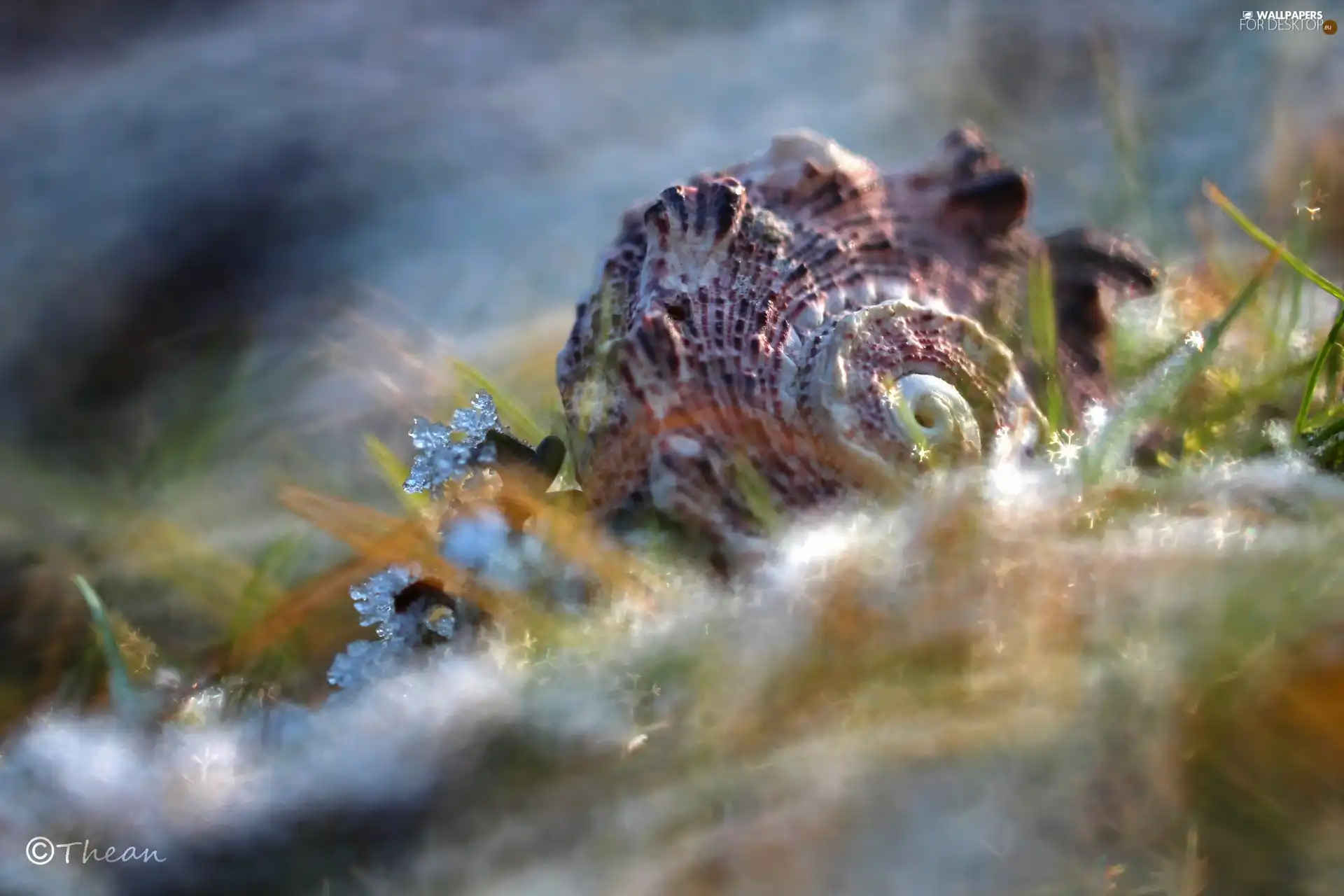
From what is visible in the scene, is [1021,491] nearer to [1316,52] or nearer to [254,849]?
[254,849]

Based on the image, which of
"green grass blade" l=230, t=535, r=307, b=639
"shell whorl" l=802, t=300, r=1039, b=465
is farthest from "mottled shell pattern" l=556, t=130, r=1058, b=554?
"green grass blade" l=230, t=535, r=307, b=639

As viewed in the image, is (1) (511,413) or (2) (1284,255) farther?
(1) (511,413)

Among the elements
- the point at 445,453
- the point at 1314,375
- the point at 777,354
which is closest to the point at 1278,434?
the point at 1314,375

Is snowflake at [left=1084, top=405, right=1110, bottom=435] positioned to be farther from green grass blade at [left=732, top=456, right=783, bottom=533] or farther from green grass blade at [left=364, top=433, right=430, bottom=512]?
green grass blade at [left=364, top=433, right=430, bottom=512]

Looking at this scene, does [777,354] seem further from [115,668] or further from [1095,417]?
[115,668]

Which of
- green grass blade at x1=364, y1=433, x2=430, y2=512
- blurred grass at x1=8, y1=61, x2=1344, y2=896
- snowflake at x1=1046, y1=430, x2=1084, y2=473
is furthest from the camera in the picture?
green grass blade at x1=364, y1=433, x2=430, y2=512

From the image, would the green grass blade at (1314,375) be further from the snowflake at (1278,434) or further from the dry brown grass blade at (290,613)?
the dry brown grass blade at (290,613)
